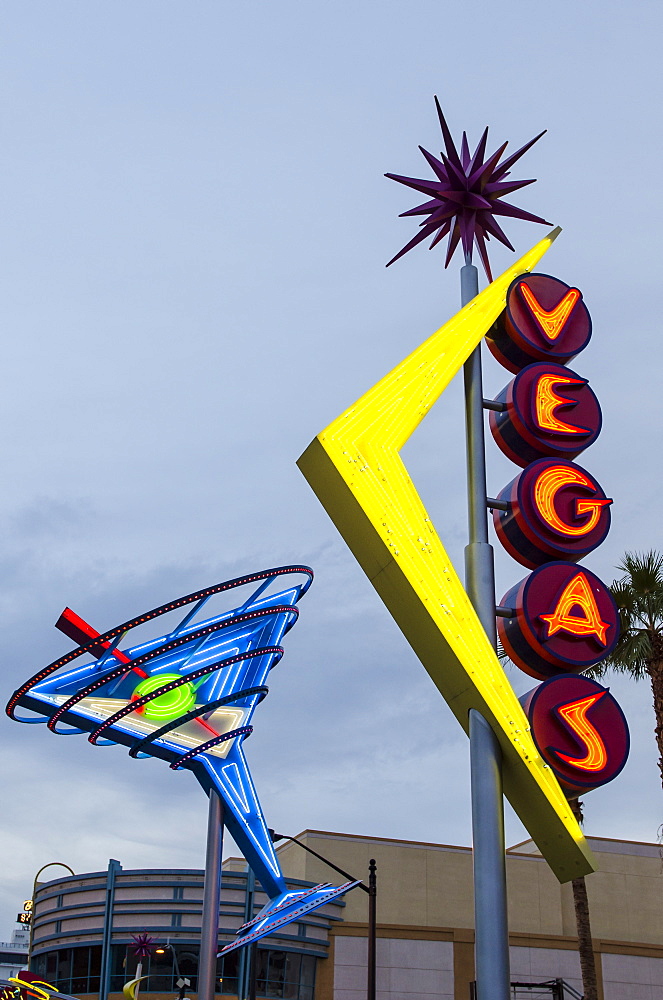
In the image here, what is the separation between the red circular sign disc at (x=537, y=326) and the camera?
53.1ft

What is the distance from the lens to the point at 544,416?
15398 mm

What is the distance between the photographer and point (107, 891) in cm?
4138

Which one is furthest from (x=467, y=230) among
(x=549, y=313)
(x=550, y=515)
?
(x=550, y=515)

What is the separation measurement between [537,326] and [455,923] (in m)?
34.1

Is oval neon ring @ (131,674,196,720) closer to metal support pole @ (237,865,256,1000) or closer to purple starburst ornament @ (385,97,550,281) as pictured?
purple starburst ornament @ (385,97,550,281)

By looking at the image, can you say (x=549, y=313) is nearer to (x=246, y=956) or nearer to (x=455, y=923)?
(x=246, y=956)

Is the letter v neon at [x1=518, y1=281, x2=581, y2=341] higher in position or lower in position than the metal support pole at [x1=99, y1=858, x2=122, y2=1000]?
higher

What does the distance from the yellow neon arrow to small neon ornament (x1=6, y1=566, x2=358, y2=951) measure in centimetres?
1238

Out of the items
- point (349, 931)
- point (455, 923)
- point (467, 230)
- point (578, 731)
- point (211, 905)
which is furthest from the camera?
point (455, 923)

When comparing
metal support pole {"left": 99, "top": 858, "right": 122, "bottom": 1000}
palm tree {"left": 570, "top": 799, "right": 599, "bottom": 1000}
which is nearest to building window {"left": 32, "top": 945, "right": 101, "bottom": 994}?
metal support pole {"left": 99, "top": 858, "right": 122, "bottom": 1000}

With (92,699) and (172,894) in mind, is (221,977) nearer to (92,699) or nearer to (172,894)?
(172,894)

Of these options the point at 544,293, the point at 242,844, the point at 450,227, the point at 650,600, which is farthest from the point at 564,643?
the point at 242,844

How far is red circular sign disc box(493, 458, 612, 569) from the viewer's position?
1449 centimetres

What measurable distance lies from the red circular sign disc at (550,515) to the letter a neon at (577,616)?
56 centimetres
